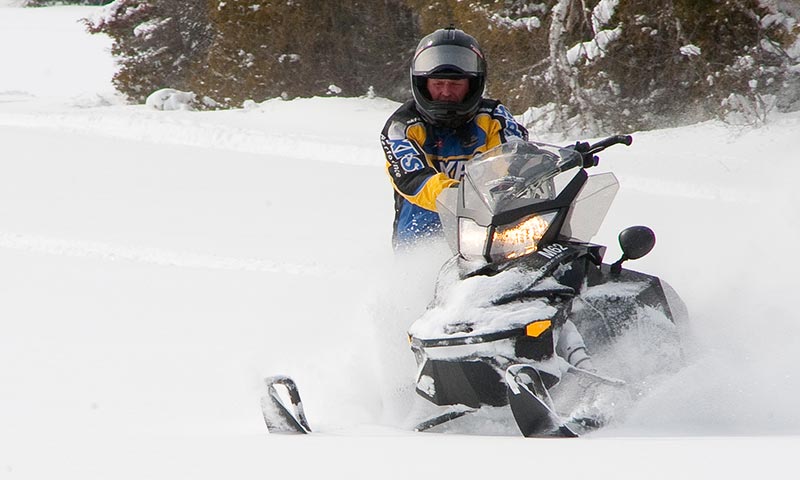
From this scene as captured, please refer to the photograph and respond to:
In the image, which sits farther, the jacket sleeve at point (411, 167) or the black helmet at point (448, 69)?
the black helmet at point (448, 69)

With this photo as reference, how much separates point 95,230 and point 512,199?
7041 mm

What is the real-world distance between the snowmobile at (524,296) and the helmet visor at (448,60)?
701 mm

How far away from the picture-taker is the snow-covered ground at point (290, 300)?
3.18 meters

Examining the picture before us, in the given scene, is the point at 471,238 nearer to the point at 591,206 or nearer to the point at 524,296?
the point at 524,296

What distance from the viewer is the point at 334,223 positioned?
9.48 meters

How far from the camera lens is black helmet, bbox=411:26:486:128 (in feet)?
15.5

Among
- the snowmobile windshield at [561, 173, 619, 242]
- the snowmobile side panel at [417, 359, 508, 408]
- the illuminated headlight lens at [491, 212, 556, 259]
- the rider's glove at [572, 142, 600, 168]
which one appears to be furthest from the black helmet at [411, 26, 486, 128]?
the snowmobile side panel at [417, 359, 508, 408]

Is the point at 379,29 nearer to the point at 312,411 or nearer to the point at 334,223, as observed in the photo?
the point at 334,223

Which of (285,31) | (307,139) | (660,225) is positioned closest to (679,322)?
(660,225)

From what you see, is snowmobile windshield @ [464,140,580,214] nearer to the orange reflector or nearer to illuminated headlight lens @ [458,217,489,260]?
illuminated headlight lens @ [458,217,489,260]

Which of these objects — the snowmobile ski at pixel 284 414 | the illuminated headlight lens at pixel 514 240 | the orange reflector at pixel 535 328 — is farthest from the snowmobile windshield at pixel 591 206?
the snowmobile ski at pixel 284 414

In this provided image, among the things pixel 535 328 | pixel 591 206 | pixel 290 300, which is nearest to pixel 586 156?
pixel 591 206

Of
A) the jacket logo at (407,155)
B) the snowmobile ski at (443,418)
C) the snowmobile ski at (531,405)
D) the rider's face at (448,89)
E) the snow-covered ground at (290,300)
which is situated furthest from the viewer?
the rider's face at (448,89)

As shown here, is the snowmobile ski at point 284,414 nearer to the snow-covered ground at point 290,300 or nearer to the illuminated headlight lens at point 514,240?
the snow-covered ground at point 290,300
